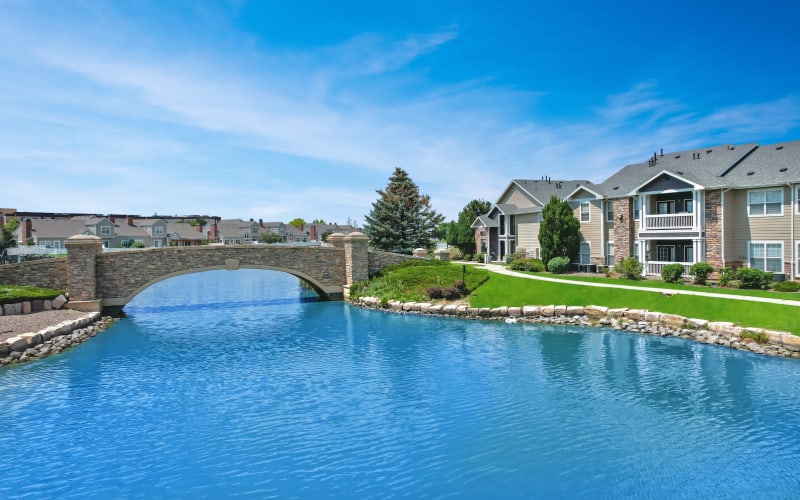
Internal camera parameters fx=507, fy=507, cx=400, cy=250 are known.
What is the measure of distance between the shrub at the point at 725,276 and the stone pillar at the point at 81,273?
37.0 metres

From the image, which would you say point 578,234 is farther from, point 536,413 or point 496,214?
point 536,413

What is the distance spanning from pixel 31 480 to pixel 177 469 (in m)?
3.14

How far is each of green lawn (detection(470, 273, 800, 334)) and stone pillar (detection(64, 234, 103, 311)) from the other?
928 inches

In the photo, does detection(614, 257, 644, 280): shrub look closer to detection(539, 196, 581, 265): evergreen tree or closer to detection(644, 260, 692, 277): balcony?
detection(644, 260, 692, 277): balcony

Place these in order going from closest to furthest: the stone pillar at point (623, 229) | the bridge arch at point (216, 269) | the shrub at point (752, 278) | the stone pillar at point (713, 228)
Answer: the shrub at point (752, 278) → the stone pillar at point (713, 228) → the bridge arch at point (216, 269) → the stone pillar at point (623, 229)

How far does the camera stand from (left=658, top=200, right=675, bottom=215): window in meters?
34.2

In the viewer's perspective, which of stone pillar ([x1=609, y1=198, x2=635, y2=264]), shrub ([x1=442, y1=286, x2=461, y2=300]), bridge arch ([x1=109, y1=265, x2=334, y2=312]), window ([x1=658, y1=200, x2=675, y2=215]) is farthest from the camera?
stone pillar ([x1=609, y1=198, x2=635, y2=264])

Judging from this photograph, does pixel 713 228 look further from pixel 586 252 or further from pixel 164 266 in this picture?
pixel 164 266

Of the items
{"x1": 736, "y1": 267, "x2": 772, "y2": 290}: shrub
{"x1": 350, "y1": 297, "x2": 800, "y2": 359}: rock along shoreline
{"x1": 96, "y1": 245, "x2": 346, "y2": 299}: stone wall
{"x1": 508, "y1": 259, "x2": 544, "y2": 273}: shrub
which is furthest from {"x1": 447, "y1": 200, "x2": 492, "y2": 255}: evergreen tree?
{"x1": 736, "y1": 267, "x2": 772, "y2": 290}: shrub

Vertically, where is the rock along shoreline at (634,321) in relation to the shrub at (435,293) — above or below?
below

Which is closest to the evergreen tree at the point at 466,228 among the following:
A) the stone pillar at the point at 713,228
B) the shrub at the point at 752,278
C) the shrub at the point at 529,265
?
the shrub at the point at 529,265

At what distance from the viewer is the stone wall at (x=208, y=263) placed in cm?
3241

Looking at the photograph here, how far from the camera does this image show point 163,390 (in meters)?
17.7

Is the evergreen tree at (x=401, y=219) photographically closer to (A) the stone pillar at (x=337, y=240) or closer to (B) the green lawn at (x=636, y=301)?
(A) the stone pillar at (x=337, y=240)
